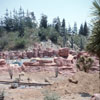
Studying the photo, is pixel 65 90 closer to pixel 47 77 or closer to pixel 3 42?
pixel 47 77

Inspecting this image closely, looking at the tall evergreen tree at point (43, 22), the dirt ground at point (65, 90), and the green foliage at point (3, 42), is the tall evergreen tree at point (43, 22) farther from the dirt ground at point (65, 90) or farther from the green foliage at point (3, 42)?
the dirt ground at point (65, 90)

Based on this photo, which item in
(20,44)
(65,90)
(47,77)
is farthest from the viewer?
(20,44)

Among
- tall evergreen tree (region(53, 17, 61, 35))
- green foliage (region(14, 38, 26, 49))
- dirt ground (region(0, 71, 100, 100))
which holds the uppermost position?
tall evergreen tree (region(53, 17, 61, 35))

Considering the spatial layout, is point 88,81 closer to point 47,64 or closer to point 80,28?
point 47,64

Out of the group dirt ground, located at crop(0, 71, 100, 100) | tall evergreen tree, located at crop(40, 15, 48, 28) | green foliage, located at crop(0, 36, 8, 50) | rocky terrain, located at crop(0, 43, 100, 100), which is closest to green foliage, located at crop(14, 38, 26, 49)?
green foliage, located at crop(0, 36, 8, 50)

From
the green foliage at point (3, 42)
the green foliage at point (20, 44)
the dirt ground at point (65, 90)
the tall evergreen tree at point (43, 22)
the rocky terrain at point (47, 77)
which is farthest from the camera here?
the tall evergreen tree at point (43, 22)

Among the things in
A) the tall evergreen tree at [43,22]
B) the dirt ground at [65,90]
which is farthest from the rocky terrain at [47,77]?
the tall evergreen tree at [43,22]

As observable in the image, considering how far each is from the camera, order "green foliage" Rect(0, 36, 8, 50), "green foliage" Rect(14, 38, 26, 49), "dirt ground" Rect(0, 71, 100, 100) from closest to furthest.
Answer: "dirt ground" Rect(0, 71, 100, 100), "green foliage" Rect(14, 38, 26, 49), "green foliage" Rect(0, 36, 8, 50)

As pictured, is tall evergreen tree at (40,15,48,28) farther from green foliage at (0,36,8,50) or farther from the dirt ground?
the dirt ground

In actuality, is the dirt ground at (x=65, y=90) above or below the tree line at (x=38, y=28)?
below

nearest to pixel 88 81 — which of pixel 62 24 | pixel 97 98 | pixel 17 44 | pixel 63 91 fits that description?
pixel 63 91

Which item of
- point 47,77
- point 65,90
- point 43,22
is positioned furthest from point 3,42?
point 65,90

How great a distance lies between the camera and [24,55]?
151ft

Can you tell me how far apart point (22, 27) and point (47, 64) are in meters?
45.0
